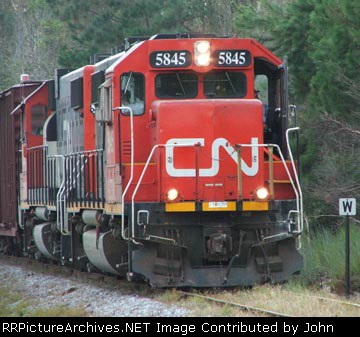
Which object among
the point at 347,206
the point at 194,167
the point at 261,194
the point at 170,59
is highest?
the point at 170,59

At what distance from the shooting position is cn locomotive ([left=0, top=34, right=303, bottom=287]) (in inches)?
498

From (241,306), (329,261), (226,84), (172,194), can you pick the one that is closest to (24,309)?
(172,194)

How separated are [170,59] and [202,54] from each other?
0.44 m

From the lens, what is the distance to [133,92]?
13.1 m

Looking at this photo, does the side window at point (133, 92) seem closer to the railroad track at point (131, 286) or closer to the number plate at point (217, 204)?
the number plate at point (217, 204)

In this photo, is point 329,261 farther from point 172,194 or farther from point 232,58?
point 232,58

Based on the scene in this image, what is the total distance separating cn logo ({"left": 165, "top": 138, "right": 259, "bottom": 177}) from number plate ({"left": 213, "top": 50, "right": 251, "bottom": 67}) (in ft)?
3.71

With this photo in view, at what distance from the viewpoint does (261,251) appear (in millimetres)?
12961

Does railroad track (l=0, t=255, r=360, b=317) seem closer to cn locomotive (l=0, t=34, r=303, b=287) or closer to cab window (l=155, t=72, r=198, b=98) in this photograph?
cn locomotive (l=0, t=34, r=303, b=287)

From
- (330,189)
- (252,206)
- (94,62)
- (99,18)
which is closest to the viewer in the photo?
(252,206)

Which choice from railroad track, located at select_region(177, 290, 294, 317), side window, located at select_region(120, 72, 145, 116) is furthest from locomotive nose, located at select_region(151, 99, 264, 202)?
railroad track, located at select_region(177, 290, 294, 317)

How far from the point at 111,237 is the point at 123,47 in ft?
9.74
